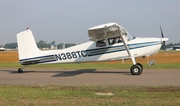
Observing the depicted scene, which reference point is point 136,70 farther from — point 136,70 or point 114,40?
point 114,40

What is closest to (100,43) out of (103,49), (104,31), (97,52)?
(103,49)

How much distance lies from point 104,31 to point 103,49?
5.30 feet

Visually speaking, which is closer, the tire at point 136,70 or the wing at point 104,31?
the wing at point 104,31

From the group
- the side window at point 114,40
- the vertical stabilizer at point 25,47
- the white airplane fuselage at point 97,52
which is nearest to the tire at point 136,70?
the white airplane fuselage at point 97,52

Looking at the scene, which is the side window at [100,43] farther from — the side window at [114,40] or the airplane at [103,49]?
the side window at [114,40]

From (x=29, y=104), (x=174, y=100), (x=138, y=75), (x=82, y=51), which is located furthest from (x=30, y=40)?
(x=174, y=100)

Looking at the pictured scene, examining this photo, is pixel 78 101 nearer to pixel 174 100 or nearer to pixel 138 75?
pixel 174 100

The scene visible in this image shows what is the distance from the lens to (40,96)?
6.82 metres

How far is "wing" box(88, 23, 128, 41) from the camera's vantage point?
1175 cm

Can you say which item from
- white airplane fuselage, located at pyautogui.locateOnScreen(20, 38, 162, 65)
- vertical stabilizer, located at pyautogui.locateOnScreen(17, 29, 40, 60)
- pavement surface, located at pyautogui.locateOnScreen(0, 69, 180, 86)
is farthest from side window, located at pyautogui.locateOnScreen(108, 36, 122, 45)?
vertical stabilizer, located at pyautogui.locateOnScreen(17, 29, 40, 60)

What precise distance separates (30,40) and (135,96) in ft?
35.0

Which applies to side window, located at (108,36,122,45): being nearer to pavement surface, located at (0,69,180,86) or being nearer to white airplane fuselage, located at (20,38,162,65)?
white airplane fuselage, located at (20,38,162,65)

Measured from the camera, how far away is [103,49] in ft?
47.0

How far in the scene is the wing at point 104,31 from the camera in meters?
11.8
